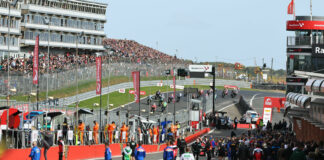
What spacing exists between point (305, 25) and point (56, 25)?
44885mm

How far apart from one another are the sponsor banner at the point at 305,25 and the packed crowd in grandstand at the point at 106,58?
842 inches

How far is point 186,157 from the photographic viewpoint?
14.0m

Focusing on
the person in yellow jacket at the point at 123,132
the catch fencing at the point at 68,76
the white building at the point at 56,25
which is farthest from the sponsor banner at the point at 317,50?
the white building at the point at 56,25

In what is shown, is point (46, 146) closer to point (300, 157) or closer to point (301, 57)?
point (300, 157)

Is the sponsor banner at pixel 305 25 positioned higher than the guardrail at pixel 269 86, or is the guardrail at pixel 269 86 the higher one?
the sponsor banner at pixel 305 25

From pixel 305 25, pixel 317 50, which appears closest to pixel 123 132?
pixel 317 50

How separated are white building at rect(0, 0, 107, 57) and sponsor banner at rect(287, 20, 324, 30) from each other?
34862 millimetres

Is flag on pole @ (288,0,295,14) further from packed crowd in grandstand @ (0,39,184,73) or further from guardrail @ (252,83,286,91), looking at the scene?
guardrail @ (252,83,286,91)

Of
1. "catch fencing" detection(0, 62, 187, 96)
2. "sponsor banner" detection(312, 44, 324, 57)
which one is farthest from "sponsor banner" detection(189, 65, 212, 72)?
"sponsor banner" detection(312, 44, 324, 57)

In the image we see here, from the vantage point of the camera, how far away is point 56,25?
286 feet

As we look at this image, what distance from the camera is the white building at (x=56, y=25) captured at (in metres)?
76.5

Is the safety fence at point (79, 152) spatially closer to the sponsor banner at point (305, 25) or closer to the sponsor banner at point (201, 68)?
the sponsor banner at point (305, 25)

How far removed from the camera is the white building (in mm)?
76500

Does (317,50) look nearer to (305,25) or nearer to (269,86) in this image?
(305,25)
